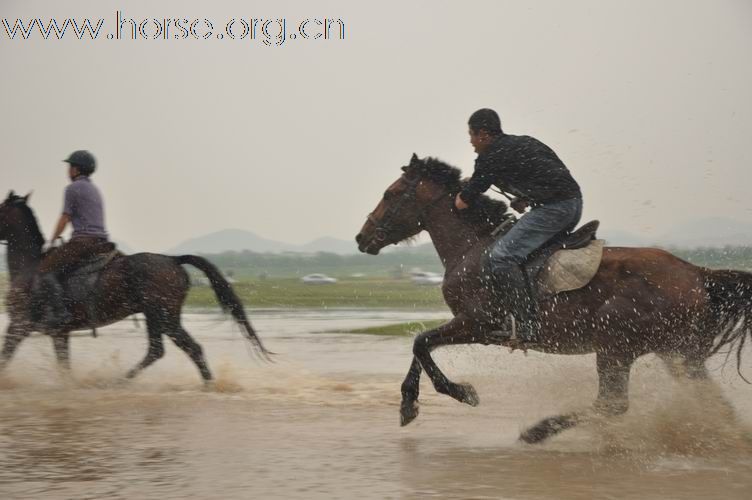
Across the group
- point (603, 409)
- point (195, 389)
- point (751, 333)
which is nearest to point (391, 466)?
point (603, 409)

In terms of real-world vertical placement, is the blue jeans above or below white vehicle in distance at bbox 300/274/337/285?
above

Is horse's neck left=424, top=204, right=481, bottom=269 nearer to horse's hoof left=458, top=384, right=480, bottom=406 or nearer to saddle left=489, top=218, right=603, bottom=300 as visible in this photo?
saddle left=489, top=218, right=603, bottom=300

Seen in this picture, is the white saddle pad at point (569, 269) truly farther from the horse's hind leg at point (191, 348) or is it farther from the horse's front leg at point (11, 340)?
the horse's front leg at point (11, 340)

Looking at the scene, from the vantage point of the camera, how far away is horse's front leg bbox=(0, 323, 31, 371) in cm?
1304

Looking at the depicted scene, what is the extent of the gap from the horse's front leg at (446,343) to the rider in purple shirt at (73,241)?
524 centimetres

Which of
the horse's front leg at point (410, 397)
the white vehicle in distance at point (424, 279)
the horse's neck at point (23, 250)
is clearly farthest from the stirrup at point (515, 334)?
the white vehicle in distance at point (424, 279)

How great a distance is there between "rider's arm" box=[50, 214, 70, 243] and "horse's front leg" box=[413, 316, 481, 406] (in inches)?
219

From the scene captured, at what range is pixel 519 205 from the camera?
9859 millimetres

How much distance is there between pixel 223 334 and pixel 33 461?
15533 millimetres

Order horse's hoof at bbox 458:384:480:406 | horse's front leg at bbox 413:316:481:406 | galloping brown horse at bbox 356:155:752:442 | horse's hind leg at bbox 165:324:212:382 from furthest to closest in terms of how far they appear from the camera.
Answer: horse's hind leg at bbox 165:324:212:382
horse's hoof at bbox 458:384:480:406
horse's front leg at bbox 413:316:481:406
galloping brown horse at bbox 356:155:752:442

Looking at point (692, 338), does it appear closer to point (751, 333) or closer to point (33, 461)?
point (751, 333)

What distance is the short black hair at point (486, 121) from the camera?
384 inches

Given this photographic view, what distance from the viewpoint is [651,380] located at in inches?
372

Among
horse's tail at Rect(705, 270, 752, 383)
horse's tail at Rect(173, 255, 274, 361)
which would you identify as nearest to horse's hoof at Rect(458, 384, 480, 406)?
horse's tail at Rect(705, 270, 752, 383)
